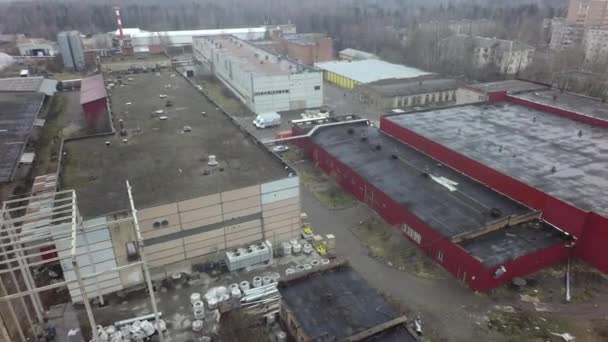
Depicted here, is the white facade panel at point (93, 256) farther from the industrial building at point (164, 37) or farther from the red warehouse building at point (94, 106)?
the industrial building at point (164, 37)

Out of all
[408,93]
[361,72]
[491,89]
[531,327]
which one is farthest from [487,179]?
[361,72]

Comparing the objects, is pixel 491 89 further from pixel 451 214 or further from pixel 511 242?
pixel 511 242

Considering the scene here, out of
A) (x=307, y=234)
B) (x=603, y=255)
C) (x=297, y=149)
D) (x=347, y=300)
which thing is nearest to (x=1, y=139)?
(x=297, y=149)

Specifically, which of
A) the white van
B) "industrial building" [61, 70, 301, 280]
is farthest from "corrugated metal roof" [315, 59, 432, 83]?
"industrial building" [61, 70, 301, 280]

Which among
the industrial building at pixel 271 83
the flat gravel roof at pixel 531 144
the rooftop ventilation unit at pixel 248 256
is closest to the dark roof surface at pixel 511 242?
the flat gravel roof at pixel 531 144

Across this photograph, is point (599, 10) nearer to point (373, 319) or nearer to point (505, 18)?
point (505, 18)
